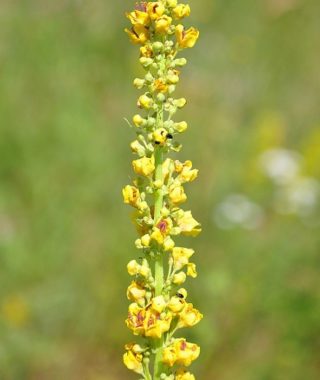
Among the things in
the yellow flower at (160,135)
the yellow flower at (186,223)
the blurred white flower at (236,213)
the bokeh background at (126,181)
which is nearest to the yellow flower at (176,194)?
the yellow flower at (186,223)

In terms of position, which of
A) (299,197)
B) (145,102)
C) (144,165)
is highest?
(299,197)

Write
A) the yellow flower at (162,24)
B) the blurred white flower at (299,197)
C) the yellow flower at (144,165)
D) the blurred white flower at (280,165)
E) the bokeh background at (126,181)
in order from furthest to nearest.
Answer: the blurred white flower at (280,165) → the blurred white flower at (299,197) → the bokeh background at (126,181) → the yellow flower at (144,165) → the yellow flower at (162,24)

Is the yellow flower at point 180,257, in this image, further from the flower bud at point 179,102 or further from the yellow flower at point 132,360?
the flower bud at point 179,102

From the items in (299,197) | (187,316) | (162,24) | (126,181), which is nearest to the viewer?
(162,24)

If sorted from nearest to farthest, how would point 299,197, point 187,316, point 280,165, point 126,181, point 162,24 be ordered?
point 162,24 < point 187,316 < point 299,197 < point 126,181 < point 280,165

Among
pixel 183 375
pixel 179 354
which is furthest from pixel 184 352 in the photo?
pixel 183 375

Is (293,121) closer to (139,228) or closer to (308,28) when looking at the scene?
(308,28)

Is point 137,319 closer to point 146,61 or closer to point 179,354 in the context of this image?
point 179,354
